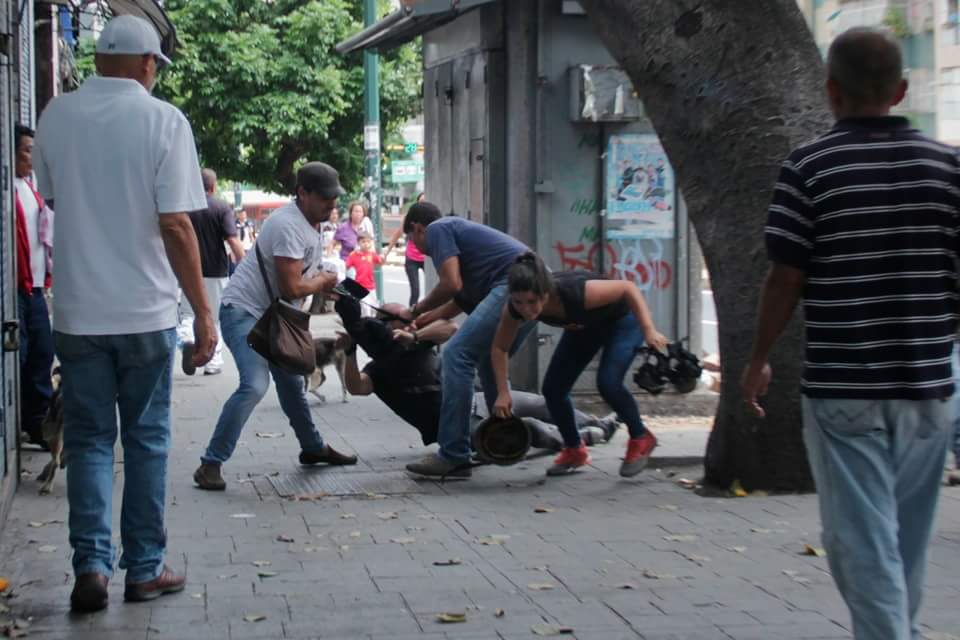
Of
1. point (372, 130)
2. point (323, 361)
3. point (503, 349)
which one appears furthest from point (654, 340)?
point (372, 130)

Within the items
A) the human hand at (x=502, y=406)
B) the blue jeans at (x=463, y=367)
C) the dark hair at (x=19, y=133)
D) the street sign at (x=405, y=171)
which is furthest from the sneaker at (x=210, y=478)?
the street sign at (x=405, y=171)

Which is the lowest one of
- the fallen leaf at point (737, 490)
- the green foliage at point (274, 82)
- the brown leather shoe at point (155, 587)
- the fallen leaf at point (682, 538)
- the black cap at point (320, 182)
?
the fallen leaf at point (682, 538)

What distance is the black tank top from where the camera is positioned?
785cm

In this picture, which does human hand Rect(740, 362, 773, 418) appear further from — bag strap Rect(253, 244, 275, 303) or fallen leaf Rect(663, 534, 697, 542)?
bag strap Rect(253, 244, 275, 303)

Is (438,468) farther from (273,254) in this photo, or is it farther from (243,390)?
(273,254)

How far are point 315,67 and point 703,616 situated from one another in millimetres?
26831

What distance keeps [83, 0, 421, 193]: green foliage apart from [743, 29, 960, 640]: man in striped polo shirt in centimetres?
2630

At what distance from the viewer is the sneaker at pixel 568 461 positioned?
8.44m

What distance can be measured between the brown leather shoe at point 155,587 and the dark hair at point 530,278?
2.60 metres

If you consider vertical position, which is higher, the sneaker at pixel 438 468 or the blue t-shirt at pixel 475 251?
the blue t-shirt at pixel 475 251

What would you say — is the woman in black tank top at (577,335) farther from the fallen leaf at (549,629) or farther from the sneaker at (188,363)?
the fallen leaf at (549,629)

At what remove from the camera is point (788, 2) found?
7.32 m

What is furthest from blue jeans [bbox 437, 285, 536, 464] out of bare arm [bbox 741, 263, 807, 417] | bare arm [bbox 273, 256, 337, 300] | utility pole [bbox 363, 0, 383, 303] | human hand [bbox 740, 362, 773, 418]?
utility pole [bbox 363, 0, 383, 303]

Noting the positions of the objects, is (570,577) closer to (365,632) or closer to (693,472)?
(365,632)
